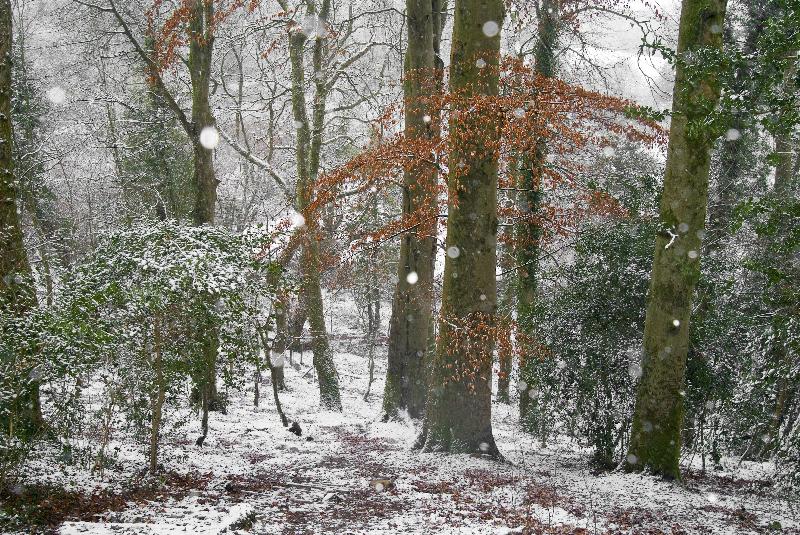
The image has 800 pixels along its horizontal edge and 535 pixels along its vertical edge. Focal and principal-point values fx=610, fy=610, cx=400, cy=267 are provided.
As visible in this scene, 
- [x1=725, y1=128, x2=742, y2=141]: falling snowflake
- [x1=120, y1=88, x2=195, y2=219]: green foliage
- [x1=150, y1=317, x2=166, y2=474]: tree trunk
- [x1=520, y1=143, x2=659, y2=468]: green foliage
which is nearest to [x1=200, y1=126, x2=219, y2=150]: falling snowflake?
[x1=120, y1=88, x2=195, y2=219]: green foliage

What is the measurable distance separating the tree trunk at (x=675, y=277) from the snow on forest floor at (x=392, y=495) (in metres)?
0.56

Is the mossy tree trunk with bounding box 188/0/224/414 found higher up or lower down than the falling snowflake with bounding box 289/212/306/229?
higher up

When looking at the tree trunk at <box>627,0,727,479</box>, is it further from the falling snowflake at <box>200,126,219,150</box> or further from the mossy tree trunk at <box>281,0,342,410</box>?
the mossy tree trunk at <box>281,0,342,410</box>

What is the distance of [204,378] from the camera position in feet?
29.3

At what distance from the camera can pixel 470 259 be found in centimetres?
902

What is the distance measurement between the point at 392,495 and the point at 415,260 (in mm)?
6356

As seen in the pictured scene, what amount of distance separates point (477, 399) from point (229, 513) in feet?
14.8

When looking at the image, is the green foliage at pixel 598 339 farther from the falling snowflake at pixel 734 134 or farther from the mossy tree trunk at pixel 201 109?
the mossy tree trunk at pixel 201 109

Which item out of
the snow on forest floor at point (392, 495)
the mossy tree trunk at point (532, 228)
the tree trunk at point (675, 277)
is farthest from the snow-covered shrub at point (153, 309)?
the tree trunk at point (675, 277)

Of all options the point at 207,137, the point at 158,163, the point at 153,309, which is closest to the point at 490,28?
the point at 153,309

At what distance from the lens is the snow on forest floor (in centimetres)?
561

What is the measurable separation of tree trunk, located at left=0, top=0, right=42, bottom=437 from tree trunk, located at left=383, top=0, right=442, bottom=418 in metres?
6.33

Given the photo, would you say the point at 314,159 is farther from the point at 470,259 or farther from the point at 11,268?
the point at 11,268

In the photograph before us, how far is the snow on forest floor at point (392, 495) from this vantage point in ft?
18.4
